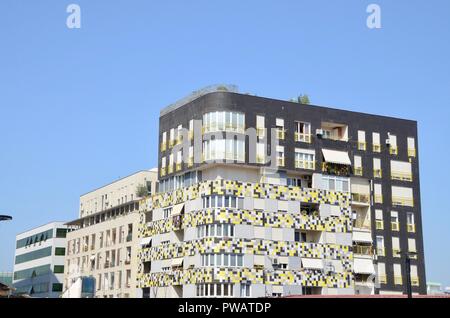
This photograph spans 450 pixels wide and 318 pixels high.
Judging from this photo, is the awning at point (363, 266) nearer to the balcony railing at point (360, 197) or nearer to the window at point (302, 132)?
the balcony railing at point (360, 197)

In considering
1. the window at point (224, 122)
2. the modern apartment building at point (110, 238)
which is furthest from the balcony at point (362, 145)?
the modern apartment building at point (110, 238)

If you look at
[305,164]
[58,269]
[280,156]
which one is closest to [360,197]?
[305,164]

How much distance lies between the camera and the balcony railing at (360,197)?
8319 cm

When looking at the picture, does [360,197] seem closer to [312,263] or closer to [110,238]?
[312,263]

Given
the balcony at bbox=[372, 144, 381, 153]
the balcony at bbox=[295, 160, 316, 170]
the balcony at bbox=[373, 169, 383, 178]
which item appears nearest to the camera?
the balcony at bbox=[295, 160, 316, 170]

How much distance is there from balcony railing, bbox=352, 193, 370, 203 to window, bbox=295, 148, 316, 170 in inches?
279

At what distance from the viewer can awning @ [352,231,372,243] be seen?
81.2 meters

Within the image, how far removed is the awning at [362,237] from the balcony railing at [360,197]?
4088 mm

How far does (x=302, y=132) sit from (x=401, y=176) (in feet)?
50.3

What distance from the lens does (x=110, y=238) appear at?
99.6 metres

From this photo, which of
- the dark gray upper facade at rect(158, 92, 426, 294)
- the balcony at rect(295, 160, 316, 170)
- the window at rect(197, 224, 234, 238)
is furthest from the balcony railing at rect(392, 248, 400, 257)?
the window at rect(197, 224, 234, 238)

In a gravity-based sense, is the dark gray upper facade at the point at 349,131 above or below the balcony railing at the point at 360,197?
above

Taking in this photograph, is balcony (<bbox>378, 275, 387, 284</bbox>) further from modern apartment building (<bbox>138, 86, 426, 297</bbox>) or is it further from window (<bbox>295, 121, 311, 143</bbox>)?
Answer: window (<bbox>295, 121, 311, 143</bbox>)
